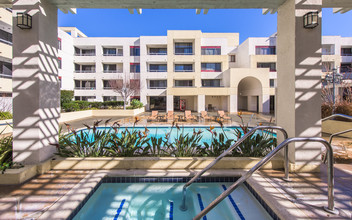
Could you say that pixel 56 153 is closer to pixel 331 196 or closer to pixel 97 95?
pixel 331 196

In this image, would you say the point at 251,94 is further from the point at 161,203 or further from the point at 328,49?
the point at 161,203

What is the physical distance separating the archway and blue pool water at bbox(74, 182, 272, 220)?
2270 centimetres

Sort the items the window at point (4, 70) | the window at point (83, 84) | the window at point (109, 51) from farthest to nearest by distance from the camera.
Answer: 1. the window at point (109, 51)
2. the window at point (83, 84)
3. the window at point (4, 70)

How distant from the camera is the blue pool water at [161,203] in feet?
9.38

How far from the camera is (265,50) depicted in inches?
1053

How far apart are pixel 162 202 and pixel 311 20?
4.63 metres

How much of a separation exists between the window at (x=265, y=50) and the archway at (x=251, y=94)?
4.89 meters

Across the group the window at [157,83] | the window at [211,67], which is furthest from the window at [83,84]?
the window at [211,67]

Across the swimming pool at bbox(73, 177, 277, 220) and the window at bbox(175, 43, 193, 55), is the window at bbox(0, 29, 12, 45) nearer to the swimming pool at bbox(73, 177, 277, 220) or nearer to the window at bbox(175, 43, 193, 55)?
the window at bbox(175, 43, 193, 55)

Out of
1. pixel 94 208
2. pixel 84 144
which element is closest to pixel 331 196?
pixel 94 208

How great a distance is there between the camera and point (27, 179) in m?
3.38

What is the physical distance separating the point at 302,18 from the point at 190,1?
2.44 meters

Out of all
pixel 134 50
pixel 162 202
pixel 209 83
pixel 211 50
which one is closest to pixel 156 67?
pixel 134 50

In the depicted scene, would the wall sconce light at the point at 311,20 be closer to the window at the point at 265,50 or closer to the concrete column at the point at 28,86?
the concrete column at the point at 28,86
